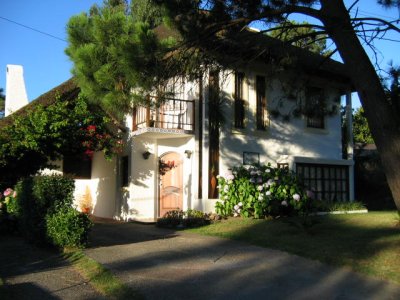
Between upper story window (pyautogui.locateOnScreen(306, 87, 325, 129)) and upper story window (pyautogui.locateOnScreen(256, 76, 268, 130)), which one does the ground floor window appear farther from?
upper story window (pyautogui.locateOnScreen(306, 87, 325, 129))

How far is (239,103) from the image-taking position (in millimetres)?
15289

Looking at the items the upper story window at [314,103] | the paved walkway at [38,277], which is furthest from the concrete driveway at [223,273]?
the upper story window at [314,103]

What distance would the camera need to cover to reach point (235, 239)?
1031 cm

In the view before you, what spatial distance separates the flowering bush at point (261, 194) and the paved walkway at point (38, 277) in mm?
6108

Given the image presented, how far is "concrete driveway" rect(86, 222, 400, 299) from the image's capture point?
614 cm

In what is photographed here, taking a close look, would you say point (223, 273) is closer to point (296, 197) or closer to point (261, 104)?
point (296, 197)

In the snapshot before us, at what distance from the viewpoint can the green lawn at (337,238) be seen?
7.69 m

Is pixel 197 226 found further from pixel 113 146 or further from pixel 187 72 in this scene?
pixel 187 72

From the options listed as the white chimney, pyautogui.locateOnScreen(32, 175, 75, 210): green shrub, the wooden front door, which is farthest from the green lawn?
the white chimney

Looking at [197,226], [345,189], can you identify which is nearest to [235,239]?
[197,226]

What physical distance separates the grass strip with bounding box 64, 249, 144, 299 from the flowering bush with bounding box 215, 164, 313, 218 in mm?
6049

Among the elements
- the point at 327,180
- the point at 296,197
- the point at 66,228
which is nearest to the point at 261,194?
the point at 296,197

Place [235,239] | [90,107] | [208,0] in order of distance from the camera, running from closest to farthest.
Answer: [208,0]
[235,239]
[90,107]

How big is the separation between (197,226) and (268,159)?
431 cm
